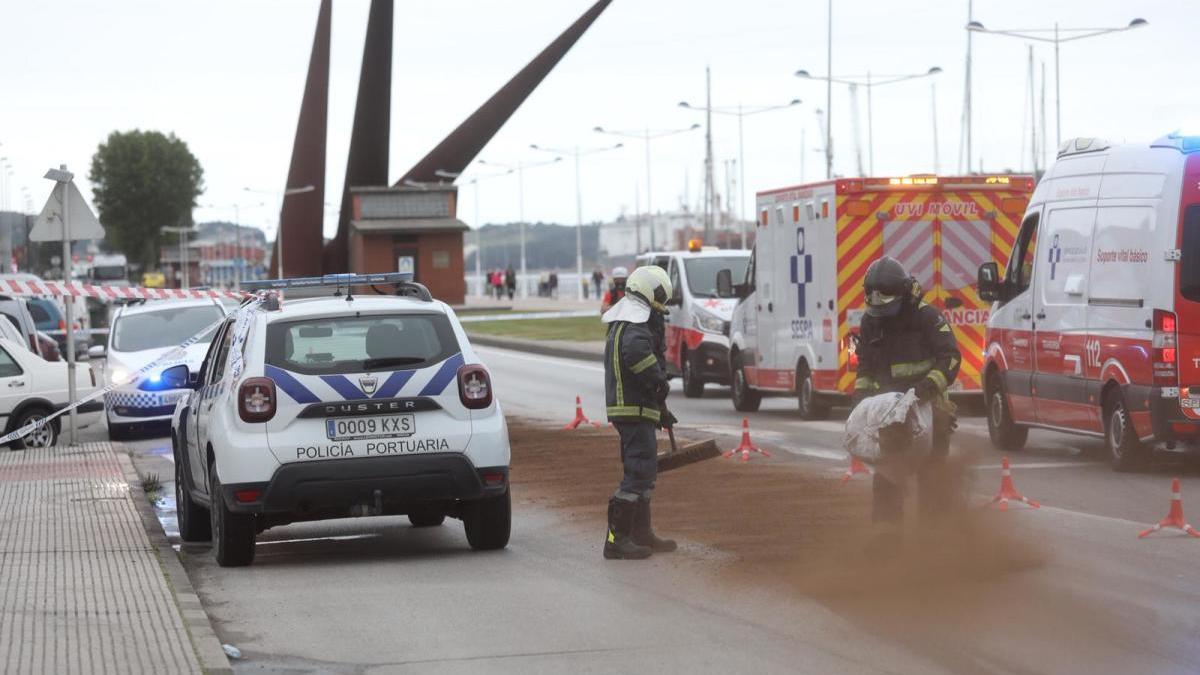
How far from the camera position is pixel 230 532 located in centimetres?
1059

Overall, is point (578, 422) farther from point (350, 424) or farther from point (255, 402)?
point (255, 402)

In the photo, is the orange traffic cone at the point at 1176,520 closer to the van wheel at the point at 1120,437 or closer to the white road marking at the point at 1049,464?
the van wheel at the point at 1120,437

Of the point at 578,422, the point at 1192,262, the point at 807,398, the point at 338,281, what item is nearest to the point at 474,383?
the point at 338,281

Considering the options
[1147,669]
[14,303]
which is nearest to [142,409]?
[14,303]

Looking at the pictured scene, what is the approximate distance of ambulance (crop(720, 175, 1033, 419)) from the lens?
65.9 ft

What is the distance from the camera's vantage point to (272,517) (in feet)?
35.3

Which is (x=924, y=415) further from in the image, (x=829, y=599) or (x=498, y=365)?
(x=498, y=365)

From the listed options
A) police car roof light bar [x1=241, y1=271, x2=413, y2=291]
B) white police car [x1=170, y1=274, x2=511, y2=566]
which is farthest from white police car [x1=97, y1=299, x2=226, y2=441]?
white police car [x1=170, y1=274, x2=511, y2=566]

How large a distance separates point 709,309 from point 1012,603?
16570mm

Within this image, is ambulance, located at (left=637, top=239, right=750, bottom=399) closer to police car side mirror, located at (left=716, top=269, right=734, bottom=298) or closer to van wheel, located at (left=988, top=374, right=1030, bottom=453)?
police car side mirror, located at (left=716, top=269, right=734, bottom=298)

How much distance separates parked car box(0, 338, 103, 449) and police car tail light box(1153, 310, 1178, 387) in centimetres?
1208

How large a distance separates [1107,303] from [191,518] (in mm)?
7393

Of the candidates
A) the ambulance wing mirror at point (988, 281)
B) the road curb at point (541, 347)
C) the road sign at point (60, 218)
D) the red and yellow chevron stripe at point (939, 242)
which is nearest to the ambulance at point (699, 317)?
the red and yellow chevron stripe at point (939, 242)

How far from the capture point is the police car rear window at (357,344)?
34.4ft
